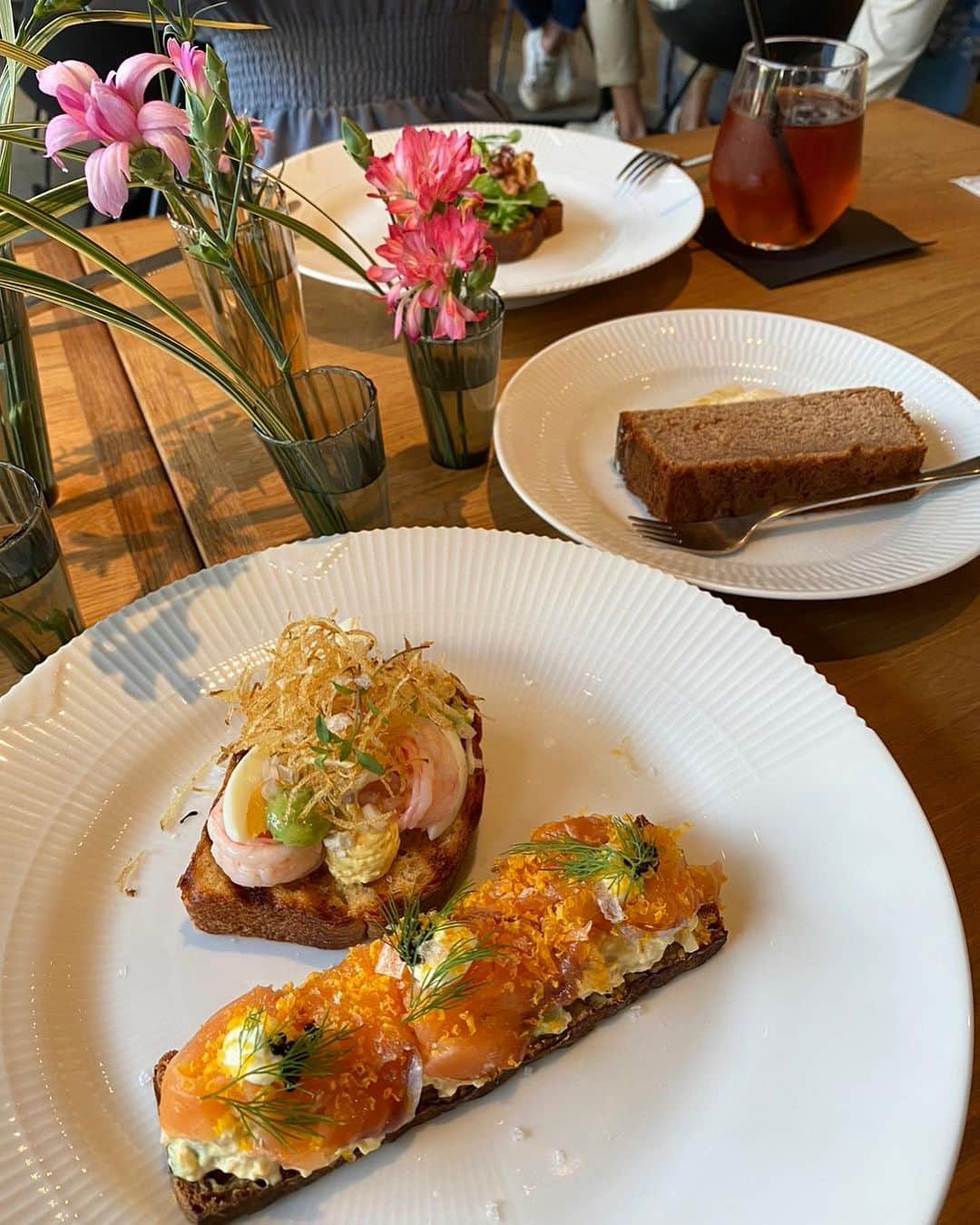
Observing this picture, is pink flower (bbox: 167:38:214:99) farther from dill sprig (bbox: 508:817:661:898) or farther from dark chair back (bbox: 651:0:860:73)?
dark chair back (bbox: 651:0:860:73)

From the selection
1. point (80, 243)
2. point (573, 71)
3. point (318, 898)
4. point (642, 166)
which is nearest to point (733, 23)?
point (642, 166)

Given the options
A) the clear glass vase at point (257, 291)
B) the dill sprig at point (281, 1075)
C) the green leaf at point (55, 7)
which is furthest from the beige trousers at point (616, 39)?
the dill sprig at point (281, 1075)

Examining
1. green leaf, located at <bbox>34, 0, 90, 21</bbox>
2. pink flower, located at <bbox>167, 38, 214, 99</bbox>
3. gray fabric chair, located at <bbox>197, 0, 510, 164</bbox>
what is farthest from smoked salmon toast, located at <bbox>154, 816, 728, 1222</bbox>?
gray fabric chair, located at <bbox>197, 0, 510, 164</bbox>

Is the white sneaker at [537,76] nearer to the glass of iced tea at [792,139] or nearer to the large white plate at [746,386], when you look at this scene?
the glass of iced tea at [792,139]

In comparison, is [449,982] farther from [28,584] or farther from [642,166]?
[642,166]

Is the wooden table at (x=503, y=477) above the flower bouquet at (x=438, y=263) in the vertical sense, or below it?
below

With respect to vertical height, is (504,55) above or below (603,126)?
above
